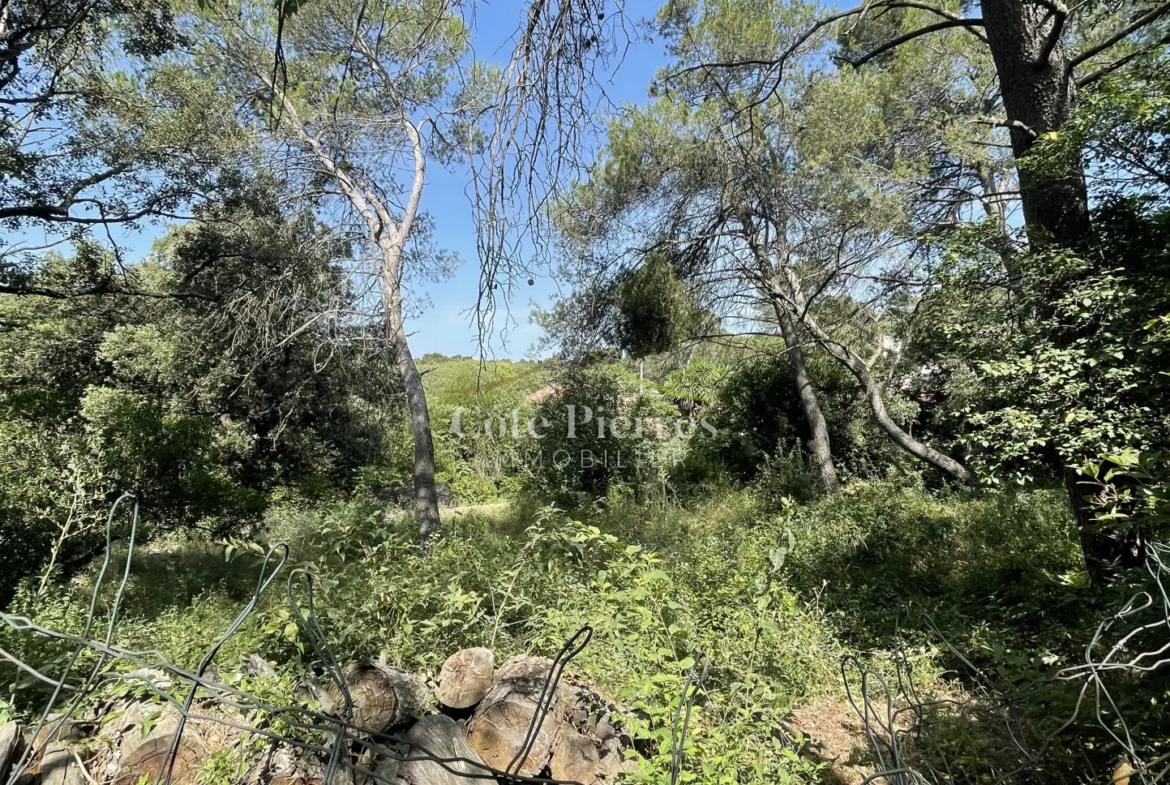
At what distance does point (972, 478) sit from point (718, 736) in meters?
5.09

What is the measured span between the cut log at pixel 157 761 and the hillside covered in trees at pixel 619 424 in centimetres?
1

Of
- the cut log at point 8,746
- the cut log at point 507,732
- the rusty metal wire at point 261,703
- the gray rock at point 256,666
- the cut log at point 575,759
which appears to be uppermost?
the rusty metal wire at point 261,703

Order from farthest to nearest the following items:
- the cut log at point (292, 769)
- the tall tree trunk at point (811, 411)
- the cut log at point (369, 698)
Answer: the tall tree trunk at point (811, 411) → the cut log at point (369, 698) → the cut log at point (292, 769)

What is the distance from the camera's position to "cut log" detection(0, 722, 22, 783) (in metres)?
1.70

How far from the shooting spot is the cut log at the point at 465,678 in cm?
230

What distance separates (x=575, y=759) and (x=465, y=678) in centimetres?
56

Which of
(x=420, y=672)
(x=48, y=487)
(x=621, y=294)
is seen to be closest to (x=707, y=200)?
(x=621, y=294)

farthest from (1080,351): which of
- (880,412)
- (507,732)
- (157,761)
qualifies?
(157,761)

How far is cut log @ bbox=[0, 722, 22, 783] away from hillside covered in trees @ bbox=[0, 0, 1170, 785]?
0.08 metres

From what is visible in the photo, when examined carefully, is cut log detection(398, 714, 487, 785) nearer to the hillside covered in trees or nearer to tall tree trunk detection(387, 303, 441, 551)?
the hillside covered in trees

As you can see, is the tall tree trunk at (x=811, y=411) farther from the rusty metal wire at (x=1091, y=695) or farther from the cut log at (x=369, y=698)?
the cut log at (x=369, y=698)

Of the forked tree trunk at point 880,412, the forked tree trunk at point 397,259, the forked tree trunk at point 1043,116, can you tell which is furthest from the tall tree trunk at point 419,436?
the forked tree trunk at point 1043,116

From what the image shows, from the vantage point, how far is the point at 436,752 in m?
1.87

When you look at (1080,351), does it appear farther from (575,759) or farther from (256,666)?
(256,666)
